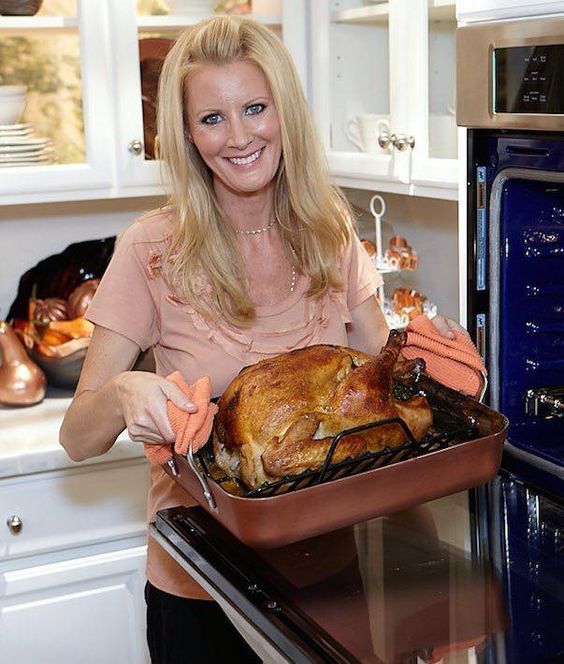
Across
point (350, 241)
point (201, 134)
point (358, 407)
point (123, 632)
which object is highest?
point (201, 134)

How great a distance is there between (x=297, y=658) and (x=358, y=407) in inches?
10.6

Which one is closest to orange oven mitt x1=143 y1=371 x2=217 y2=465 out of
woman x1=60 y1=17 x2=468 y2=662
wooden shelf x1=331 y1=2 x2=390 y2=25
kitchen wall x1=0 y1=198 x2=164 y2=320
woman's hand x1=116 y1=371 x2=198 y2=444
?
woman's hand x1=116 y1=371 x2=198 y2=444

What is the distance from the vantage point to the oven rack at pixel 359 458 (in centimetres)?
90

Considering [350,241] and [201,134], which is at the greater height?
[201,134]

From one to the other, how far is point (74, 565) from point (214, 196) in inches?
32.2

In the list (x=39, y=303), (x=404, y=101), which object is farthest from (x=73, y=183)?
(x=404, y=101)

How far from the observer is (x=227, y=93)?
127 centimetres

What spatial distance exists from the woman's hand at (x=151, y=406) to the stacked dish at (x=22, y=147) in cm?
108

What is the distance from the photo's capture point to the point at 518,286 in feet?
3.93

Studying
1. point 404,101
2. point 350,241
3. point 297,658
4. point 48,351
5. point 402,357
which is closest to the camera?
point 297,658

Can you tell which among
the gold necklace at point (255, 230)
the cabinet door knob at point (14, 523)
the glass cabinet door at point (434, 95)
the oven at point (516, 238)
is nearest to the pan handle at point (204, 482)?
the oven at point (516, 238)

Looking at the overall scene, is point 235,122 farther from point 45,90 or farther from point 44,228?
point 44,228

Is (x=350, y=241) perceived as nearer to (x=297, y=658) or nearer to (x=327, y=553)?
(x=327, y=553)

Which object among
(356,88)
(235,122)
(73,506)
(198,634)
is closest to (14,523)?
(73,506)
